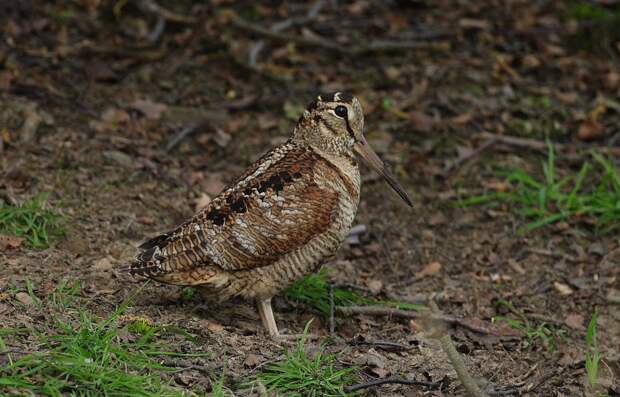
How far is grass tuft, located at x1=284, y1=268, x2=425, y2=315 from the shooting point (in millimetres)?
5504

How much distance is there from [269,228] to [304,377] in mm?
856

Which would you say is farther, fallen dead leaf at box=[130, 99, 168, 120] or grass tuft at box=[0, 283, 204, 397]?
fallen dead leaf at box=[130, 99, 168, 120]

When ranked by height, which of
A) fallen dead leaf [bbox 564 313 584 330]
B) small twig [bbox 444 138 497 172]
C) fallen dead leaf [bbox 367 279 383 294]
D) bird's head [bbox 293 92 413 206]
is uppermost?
bird's head [bbox 293 92 413 206]

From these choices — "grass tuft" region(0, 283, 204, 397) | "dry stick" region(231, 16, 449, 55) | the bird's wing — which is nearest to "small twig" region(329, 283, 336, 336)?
the bird's wing

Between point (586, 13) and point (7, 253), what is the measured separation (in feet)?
21.4

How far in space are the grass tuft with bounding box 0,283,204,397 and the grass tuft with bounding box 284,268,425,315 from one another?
1.20m

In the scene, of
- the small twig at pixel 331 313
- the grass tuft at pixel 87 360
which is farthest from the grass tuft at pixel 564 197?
the grass tuft at pixel 87 360

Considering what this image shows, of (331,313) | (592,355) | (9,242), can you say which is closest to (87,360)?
(9,242)

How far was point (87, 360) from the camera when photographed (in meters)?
3.95

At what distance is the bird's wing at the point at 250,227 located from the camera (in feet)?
15.5

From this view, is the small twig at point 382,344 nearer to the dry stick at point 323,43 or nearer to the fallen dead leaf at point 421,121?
the fallen dead leaf at point 421,121

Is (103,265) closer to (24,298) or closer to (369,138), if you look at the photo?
(24,298)

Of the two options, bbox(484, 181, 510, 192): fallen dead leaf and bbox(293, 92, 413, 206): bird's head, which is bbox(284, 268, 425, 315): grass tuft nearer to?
bbox(293, 92, 413, 206): bird's head

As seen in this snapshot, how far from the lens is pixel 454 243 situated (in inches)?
260
